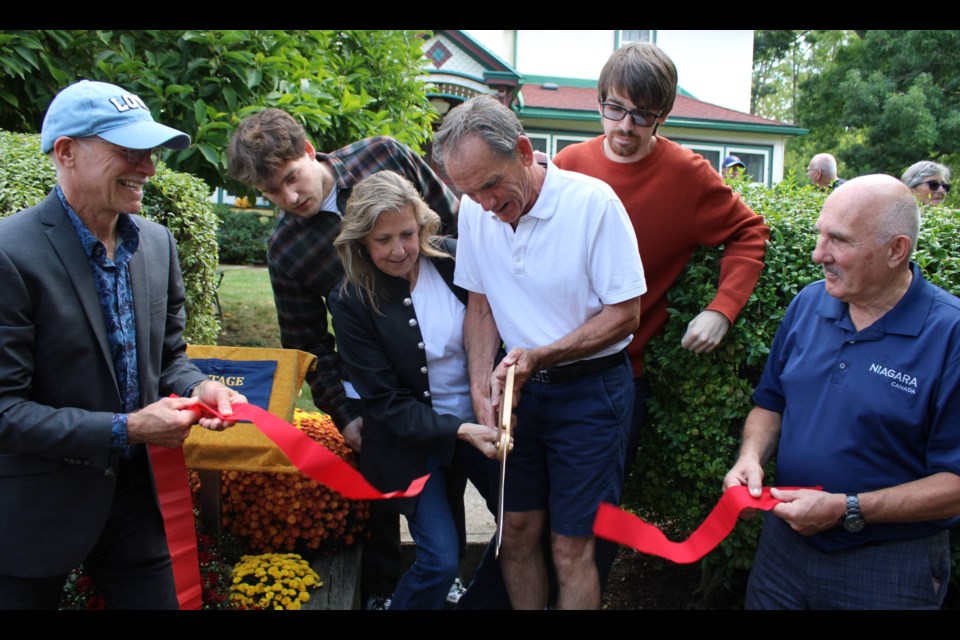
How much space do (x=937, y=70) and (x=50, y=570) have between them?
23.9m

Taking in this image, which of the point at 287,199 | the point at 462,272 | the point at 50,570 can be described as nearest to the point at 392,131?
the point at 287,199

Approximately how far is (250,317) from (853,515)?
788 centimetres

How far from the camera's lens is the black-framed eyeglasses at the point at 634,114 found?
10.6 feet

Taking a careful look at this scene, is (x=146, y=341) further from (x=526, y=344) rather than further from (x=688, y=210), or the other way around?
(x=688, y=210)

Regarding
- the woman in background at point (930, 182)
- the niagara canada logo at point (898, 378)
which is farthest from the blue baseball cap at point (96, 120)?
the woman in background at point (930, 182)

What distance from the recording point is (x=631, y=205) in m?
3.39

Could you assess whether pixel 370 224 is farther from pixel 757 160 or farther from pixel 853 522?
pixel 757 160

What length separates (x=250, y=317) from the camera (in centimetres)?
935

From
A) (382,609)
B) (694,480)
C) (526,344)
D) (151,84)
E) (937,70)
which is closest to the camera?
(526,344)

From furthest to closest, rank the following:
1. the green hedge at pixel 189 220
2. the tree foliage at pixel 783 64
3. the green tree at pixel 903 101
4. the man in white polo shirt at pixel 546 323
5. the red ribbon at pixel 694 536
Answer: the tree foliage at pixel 783 64 → the green tree at pixel 903 101 → the green hedge at pixel 189 220 → the man in white polo shirt at pixel 546 323 → the red ribbon at pixel 694 536

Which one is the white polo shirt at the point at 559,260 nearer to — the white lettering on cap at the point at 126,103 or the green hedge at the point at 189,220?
the white lettering on cap at the point at 126,103

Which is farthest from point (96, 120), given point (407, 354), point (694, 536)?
point (694, 536)

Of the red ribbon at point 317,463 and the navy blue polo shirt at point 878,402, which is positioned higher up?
the navy blue polo shirt at point 878,402

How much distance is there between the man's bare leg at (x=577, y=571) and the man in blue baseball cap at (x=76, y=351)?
1.43 m
